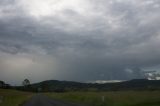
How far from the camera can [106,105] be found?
45594 millimetres

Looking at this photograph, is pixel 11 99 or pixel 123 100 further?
pixel 11 99

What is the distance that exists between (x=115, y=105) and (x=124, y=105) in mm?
1664

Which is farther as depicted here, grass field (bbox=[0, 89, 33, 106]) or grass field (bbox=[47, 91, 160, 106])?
grass field (bbox=[0, 89, 33, 106])

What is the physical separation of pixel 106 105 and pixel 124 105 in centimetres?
308

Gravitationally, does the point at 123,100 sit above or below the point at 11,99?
below

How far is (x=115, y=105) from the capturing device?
44938 mm

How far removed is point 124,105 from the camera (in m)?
43.8

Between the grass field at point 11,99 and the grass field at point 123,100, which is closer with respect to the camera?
the grass field at point 123,100

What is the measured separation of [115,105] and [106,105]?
4.77 feet
